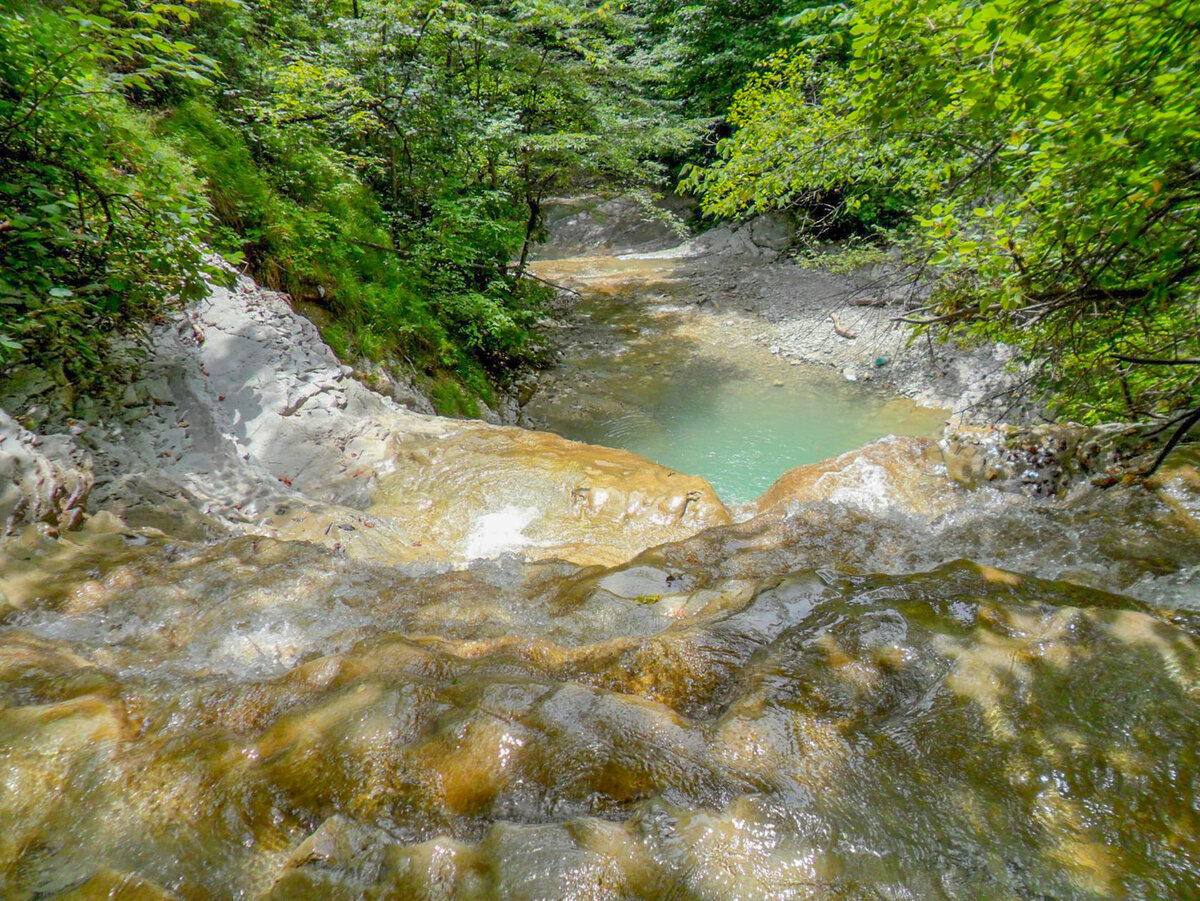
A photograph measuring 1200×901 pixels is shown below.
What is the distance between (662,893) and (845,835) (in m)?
0.55

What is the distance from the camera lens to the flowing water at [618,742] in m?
1.34

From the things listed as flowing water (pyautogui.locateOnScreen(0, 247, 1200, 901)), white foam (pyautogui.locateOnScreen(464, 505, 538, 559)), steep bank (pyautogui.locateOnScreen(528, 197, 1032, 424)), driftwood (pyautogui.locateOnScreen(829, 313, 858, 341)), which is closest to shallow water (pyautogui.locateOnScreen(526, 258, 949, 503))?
steep bank (pyautogui.locateOnScreen(528, 197, 1032, 424))

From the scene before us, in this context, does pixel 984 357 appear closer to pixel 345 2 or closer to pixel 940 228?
pixel 940 228

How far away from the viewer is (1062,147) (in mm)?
2605

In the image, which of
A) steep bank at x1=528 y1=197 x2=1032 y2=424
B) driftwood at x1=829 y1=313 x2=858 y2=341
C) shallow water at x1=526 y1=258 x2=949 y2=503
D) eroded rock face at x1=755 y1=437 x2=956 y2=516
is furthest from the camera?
driftwood at x1=829 y1=313 x2=858 y2=341

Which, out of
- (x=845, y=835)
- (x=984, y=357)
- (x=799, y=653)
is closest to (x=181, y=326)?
(x=799, y=653)

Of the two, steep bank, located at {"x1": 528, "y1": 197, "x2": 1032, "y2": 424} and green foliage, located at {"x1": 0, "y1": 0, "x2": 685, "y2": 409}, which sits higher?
green foliage, located at {"x1": 0, "y1": 0, "x2": 685, "y2": 409}

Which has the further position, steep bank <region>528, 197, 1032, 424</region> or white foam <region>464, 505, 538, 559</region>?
steep bank <region>528, 197, 1032, 424</region>

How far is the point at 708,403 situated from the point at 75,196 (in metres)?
9.91

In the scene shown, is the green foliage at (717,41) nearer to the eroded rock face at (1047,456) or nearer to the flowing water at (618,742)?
the eroded rock face at (1047,456)

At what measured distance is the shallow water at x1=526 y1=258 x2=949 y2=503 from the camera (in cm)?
969

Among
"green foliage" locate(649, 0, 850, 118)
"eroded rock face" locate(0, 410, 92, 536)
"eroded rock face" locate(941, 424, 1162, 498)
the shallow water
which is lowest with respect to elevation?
the shallow water

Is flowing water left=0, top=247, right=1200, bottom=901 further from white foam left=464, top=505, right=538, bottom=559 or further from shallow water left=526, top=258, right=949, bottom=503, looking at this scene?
shallow water left=526, top=258, right=949, bottom=503

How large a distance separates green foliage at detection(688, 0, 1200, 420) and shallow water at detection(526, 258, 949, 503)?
15.4ft
